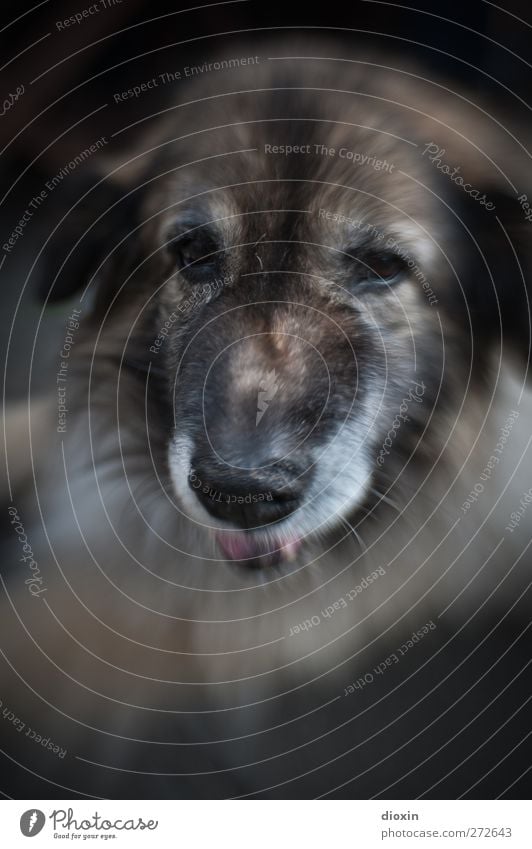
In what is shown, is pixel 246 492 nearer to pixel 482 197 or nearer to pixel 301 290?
pixel 301 290

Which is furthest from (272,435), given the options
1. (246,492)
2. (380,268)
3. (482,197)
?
(482,197)

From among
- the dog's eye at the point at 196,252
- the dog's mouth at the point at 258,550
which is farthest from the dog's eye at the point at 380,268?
the dog's mouth at the point at 258,550

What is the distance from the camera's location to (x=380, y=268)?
778 mm

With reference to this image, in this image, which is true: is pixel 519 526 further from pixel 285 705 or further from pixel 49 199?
pixel 49 199

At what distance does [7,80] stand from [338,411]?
439mm

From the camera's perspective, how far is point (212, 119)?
0.77 metres

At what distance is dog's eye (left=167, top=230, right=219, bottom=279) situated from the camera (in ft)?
2.56

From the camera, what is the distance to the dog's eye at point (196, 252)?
0.78 m

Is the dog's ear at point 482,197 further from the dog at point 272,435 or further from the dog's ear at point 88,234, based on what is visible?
the dog's ear at point 88,234

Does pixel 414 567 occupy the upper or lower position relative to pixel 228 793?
upper

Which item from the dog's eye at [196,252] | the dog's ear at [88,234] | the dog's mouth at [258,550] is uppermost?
the dog's ear at [88,234]

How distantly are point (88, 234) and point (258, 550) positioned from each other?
35cm
